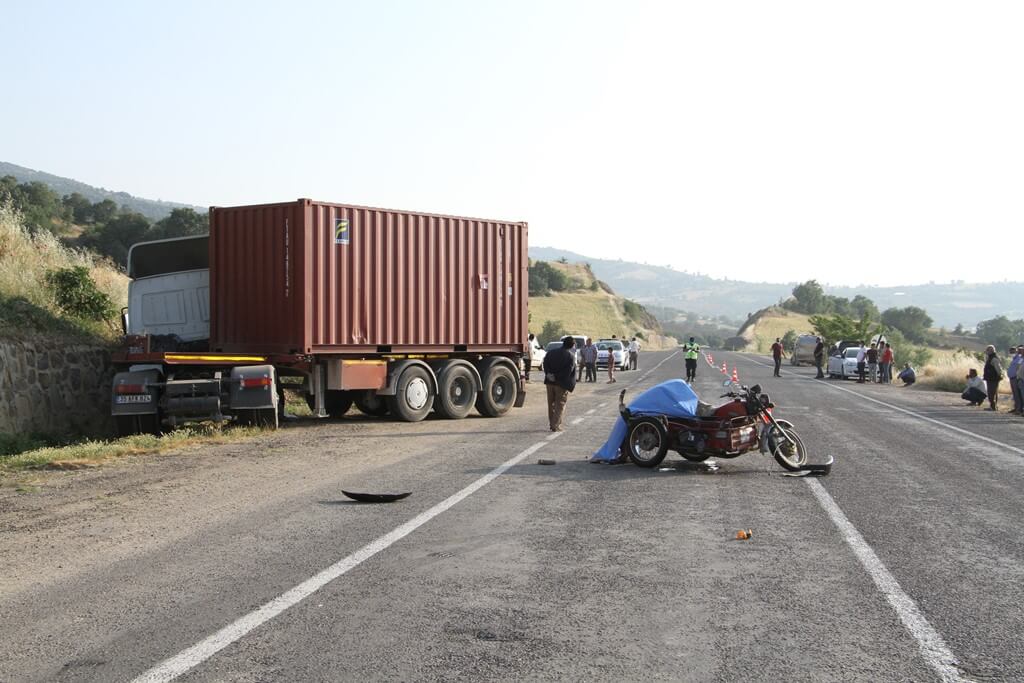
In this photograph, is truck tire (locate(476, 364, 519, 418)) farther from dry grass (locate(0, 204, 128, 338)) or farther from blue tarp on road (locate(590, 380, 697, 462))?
blue tarp on road (locate(590, 380, 697, 462))

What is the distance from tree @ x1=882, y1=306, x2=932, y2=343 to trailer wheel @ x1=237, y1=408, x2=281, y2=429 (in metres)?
131

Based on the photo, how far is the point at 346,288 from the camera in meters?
17.7

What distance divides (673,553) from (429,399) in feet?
39.8

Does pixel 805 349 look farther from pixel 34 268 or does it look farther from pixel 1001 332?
pixel 1001 332

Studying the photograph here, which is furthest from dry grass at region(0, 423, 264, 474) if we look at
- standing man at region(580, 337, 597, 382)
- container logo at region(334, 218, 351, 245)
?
standing man at region(580, 337, 597, 382)

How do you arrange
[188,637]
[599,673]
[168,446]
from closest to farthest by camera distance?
[599,673], [188,637], [168,446]

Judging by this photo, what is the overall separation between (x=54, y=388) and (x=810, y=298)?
180 m

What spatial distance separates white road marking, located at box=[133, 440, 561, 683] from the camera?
477 cm

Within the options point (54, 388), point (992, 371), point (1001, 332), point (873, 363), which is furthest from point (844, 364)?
point (1001, 332)

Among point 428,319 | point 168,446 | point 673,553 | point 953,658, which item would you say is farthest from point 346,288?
point 953,658

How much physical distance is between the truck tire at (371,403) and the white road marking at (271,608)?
9.80 m

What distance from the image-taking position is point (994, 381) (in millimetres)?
25484

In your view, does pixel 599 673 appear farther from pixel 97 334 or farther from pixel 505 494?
pixel 97 334

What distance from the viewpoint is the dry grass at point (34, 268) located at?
1861cm
